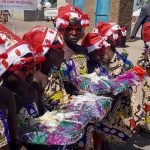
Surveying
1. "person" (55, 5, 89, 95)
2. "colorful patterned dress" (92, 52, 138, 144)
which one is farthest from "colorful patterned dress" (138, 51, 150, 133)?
"person" (55, 5, 89, 95)

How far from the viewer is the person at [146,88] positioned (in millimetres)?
4791

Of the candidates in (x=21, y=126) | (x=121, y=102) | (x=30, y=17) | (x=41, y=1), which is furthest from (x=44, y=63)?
(x=41, y=1)

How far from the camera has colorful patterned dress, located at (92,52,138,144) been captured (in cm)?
407

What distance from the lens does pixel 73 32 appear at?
3.86 meters

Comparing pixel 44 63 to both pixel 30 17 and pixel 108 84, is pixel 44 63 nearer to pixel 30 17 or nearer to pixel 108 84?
pixel 108 84

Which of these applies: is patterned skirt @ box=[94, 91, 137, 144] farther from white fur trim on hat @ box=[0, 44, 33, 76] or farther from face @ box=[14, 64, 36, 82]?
white fur trim on hat @ box=[0, 44, 33, 76]

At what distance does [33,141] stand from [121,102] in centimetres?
210

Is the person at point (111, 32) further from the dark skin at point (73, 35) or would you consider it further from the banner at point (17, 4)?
the banner at point (17, 4)

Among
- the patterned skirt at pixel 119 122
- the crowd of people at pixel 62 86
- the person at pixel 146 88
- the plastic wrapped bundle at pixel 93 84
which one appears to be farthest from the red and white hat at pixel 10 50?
the person at pixel 146 88

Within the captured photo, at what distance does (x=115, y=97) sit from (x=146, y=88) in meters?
1.10

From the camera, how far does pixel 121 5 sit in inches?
582

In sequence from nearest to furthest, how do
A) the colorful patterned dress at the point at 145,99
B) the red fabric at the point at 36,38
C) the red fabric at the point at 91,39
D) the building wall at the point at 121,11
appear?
the red fabric at the point at 36,38 < the red fabric at the point at 91,39 < the colorful patterned dress at the point at 145,99 < the building wall at the point at 121,11

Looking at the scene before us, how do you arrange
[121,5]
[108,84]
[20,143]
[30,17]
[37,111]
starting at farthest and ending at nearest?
[30,17] → [121,5] → [108,84] → [37,111] → [20,143]

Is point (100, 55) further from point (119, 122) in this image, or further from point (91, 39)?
point (119, 122)
